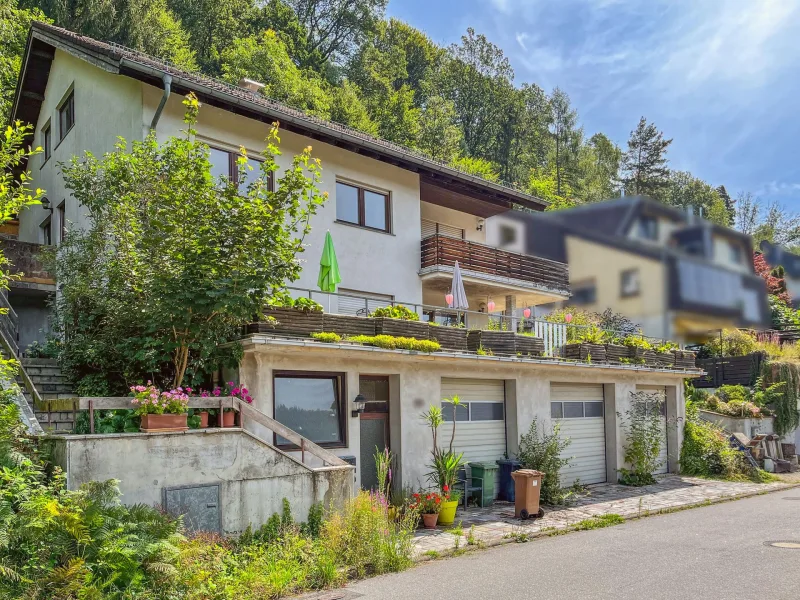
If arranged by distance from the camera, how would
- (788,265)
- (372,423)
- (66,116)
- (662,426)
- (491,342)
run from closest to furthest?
(372,423)
(491,342)
(66,116)
(662,426)
(788,265)

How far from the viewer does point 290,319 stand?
38.8ft

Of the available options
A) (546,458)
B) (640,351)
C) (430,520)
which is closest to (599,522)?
(546,458)

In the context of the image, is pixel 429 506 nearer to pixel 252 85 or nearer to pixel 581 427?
pixel 581 427

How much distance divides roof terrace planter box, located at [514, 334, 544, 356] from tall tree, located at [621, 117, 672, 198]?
42410 mm

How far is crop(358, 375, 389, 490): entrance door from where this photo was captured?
44.5ft

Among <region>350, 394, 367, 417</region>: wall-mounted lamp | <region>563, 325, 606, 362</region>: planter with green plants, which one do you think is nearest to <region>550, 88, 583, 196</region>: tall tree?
<region>563, 325, 606, 362</region>: planter with green plants

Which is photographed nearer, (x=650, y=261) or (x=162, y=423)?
(x=162, y=423)

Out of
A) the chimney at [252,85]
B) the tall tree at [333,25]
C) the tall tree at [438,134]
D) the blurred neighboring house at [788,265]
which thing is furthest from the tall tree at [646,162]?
the chimney at [252,85]

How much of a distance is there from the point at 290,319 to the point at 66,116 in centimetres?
1166

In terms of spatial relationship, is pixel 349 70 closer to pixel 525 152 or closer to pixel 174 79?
pixel 525 152

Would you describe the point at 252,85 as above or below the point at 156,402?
above

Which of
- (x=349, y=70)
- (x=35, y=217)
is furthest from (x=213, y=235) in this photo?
(x=349, y=70)

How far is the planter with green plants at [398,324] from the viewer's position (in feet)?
44.0

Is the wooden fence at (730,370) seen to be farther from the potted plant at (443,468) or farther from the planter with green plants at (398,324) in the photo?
the planter with green plants at (398,324)
